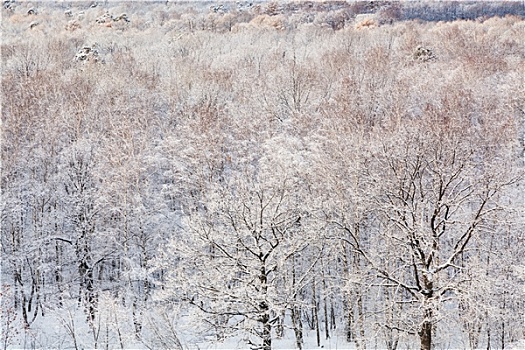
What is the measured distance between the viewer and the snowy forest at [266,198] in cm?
1384

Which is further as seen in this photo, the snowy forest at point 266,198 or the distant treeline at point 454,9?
the distant treeline at point 454,9

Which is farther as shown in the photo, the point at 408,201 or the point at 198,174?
the point at 198,174

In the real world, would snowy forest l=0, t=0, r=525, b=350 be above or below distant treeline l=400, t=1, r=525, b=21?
below

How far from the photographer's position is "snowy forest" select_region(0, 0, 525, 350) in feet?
45.4

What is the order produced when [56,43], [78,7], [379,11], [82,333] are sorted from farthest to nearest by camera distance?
[78,7], [379,11], [56,43], [82,333]

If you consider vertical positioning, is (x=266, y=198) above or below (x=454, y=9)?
below

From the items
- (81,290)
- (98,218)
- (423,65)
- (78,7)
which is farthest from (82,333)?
(78,7)

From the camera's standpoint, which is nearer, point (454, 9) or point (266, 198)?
point (266, 198)

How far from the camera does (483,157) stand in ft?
71.8

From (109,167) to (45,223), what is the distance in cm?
382

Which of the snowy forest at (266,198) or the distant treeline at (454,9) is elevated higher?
the distant treeline at (454,9)

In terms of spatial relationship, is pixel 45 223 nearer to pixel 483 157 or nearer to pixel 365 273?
pixel 365 273

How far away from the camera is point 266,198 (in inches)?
571

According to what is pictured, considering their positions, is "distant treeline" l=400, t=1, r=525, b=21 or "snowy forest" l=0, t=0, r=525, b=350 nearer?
"snowy forest" l=0, t=0, r=525, b=350
